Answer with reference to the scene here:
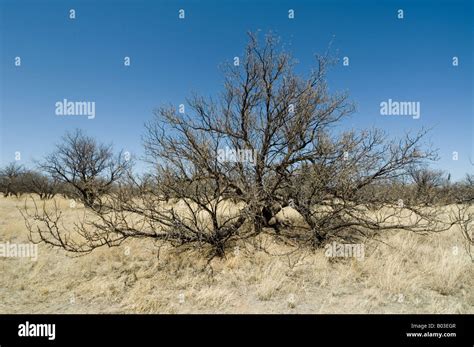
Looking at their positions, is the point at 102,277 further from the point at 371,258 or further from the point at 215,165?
the point at 371,258

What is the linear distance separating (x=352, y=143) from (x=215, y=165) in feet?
11.9

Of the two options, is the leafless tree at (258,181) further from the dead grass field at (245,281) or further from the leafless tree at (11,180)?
the leafless tree at (11,180)

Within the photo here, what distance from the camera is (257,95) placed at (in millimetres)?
7500

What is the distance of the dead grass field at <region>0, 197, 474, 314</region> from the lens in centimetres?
424
